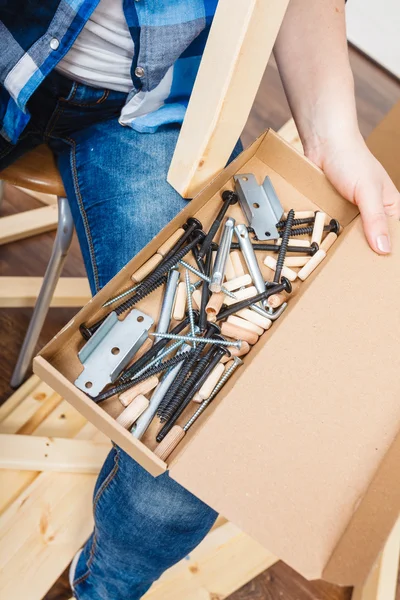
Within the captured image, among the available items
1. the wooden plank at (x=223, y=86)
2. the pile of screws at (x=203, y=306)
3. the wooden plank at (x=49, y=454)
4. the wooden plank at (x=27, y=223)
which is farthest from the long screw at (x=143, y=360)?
the wooden plank at (x=27, y=223)

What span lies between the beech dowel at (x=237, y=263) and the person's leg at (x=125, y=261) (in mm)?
99

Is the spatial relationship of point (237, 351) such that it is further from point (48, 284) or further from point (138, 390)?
point (48, 284)

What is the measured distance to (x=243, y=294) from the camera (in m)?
0.69

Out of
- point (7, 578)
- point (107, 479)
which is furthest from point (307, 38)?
point (7, 578)

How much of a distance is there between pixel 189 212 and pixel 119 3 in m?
0.26

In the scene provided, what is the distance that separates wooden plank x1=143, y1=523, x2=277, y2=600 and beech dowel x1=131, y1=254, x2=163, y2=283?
64 centimetres

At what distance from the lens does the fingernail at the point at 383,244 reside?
0.65 m

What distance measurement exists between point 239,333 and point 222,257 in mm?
102

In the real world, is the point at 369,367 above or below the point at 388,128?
below

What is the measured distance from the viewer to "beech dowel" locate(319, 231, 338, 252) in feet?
2.35

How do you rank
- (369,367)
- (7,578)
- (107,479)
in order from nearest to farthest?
(369,367), (107,479), (7,578)

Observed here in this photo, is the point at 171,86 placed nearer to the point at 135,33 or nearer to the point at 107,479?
the point at 135,33

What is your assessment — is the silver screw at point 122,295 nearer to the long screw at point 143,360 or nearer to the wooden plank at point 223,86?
the long screw at point 143,360

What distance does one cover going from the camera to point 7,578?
0.93 m
